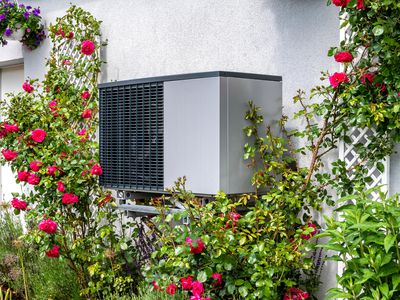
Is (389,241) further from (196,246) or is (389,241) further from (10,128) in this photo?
(10,128)

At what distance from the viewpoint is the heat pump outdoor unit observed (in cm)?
458

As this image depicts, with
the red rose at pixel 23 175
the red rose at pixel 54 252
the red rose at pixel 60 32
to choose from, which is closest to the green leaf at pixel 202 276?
the red rose at pixel 54 252

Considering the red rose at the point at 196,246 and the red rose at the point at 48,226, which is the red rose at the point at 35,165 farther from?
the red rose at the point at 196,246

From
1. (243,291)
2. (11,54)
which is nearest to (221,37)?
(243,291)

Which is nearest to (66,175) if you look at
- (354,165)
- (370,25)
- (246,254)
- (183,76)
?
(183,76)

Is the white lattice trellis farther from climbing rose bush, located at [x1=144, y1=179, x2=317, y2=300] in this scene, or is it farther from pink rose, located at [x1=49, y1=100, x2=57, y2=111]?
pink rose, located at [x1=49, y1=100, x2=57, y2=111]

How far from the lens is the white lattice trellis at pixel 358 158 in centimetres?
439

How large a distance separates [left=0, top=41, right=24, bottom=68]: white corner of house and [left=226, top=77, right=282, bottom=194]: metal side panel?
4269mm

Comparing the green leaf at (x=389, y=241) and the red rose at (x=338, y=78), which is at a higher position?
the red rose at (x=338, y=78)

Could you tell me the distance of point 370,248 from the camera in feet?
12.4

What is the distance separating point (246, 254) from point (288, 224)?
1.38ft

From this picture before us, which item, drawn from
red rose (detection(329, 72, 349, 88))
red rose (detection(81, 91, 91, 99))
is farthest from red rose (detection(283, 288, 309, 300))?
red rose (detection(81, 91, 91, 99))

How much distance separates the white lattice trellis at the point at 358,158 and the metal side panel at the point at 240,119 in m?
0.57

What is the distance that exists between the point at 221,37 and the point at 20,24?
2842 millimetres
